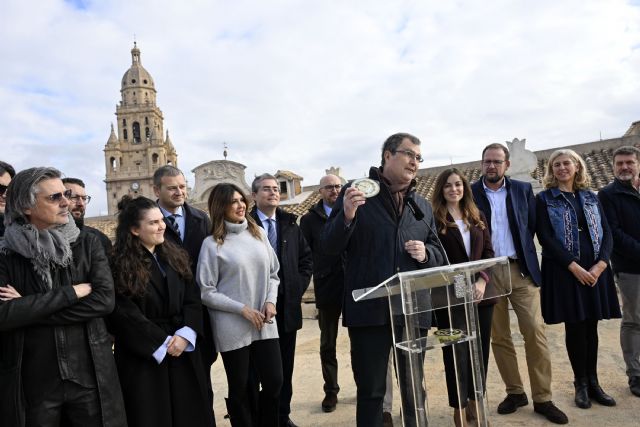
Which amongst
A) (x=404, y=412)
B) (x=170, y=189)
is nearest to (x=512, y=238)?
(x=404, y=412)

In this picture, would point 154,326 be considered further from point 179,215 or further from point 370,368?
point 370,368

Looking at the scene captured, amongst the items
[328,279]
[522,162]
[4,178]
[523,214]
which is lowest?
[328,279]

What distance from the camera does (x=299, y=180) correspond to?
19562mm

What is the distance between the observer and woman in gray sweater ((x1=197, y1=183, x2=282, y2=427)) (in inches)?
142

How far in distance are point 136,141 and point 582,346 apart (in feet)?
266

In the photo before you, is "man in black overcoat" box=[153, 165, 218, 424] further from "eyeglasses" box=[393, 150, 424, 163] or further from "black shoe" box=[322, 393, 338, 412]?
"eyeglasses" box=[393, 150, 424, 163]

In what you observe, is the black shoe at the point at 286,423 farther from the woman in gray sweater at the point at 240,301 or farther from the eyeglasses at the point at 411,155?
the eyeglasses at the point at 411,155

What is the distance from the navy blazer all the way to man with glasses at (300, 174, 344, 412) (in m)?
1.30

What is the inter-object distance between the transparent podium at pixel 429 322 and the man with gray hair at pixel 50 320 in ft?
4.91

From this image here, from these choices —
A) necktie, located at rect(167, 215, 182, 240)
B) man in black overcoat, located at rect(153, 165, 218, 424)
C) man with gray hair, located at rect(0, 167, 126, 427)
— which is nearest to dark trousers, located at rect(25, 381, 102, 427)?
man with gray hair, located at rect(0, 167, 126, 427)

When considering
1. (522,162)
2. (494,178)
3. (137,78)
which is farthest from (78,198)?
(137,78)

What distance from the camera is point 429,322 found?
315 centimetres

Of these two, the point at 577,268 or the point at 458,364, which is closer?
the point at 458,364

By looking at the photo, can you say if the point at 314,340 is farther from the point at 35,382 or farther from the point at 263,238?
the point at 35,382
